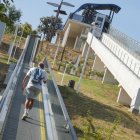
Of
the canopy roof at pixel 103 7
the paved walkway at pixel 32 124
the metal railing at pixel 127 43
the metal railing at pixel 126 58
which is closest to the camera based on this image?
the paved walkway at pixel 32 124

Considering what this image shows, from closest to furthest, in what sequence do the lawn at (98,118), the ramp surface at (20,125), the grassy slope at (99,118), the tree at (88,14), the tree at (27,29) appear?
the ramp surface at (20,125)
the lawn at (98,118)
the grassy slope at (99,118)
the tree at (88,14)
the tree at (27,29)

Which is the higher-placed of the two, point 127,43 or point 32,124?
point 127,43

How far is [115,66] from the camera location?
132 ft

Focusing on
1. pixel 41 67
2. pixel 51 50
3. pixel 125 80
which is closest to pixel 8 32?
pixel 51 50

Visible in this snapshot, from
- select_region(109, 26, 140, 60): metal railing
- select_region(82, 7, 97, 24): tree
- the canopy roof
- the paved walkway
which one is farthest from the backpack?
the canopy roof

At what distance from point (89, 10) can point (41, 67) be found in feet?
223

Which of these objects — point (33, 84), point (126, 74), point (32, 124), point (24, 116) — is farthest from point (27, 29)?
point (32, 124)

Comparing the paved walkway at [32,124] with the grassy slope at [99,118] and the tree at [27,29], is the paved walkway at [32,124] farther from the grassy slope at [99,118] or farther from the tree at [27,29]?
the tree at [27,29]

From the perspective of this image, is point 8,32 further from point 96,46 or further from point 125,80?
point 125,80

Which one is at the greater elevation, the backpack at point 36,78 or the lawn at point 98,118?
the backpack at point 36,78

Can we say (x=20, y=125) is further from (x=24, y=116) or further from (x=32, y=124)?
(x=24, y=116)

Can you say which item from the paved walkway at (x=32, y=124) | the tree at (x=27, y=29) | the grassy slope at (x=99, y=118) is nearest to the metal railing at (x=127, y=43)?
the grassy slope at (x=99, y=118)

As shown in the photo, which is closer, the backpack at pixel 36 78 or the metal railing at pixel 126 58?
the backpack at pixel 36 78

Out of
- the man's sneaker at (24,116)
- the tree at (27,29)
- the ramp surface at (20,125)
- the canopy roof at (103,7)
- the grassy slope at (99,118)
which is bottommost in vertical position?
the grassy slope at (99,118)
